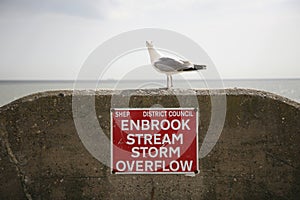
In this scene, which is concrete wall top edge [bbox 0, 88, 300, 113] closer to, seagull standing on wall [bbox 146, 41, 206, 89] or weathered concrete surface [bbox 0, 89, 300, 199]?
weathered concrete surface [bbox 0, 89, 300, 199]

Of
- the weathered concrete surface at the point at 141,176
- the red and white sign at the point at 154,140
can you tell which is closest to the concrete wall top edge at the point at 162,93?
the weathered concrete surface at the point at 141,176

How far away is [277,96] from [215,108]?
3.00 feet

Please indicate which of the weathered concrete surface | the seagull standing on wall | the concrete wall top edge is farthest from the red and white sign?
the seagull standing on wall

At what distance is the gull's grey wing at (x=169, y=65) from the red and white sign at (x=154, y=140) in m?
0.57

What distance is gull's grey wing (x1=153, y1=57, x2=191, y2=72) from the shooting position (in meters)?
6.82

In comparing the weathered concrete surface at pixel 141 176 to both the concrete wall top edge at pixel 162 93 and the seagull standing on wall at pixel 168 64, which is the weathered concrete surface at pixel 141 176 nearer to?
the concrete wall top edge at pixel 162 93

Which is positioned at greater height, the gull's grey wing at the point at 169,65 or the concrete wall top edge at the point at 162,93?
the gull's grey wing at the point at 169,65

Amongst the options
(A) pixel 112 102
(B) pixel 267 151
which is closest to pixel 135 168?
(A) pixel 112 102

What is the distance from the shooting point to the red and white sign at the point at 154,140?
6902mm

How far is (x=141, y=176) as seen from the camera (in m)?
6.91


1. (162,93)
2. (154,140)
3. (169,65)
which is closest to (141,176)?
(154,140)

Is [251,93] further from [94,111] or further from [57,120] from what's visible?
[57,120]

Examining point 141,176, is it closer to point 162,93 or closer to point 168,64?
point 162,93

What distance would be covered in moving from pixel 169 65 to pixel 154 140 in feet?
3.56
